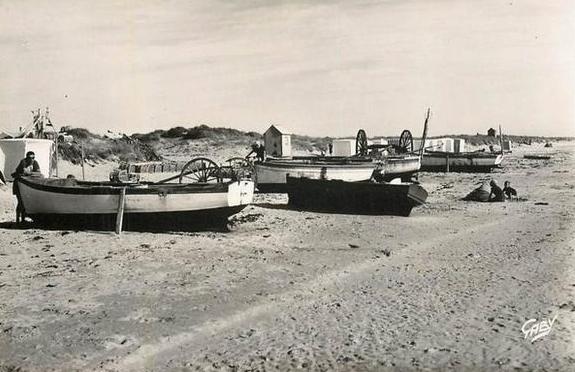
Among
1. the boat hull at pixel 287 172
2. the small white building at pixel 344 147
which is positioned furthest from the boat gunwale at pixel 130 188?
the small white building at pixel 344 147

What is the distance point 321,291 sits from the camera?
333 inches

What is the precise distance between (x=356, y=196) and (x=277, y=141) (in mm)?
15964

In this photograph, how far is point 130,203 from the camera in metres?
13.5

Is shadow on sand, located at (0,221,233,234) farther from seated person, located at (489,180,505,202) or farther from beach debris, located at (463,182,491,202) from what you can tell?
seated person, located at (489,180,505,202)

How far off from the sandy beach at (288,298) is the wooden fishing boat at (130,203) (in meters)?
0.60

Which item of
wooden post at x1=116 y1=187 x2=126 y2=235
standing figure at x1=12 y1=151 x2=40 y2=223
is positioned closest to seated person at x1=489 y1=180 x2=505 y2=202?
wooden post at x1=116 y1=187 x2=126 y2=235

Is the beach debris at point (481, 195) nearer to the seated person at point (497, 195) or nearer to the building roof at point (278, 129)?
the seated person at point (497, 195)

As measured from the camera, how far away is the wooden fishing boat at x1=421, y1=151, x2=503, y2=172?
120 feet

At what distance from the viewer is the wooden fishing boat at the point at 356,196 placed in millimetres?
16672

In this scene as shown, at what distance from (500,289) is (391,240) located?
14.6 ft

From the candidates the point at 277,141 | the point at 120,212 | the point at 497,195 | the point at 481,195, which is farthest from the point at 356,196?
the point at 277,141

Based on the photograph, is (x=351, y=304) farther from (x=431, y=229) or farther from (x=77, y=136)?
(x=77, y=136)

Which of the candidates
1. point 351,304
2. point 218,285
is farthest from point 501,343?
point 218,285

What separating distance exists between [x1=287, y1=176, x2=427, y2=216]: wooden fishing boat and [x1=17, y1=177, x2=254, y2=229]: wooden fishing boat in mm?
Result: 4619
